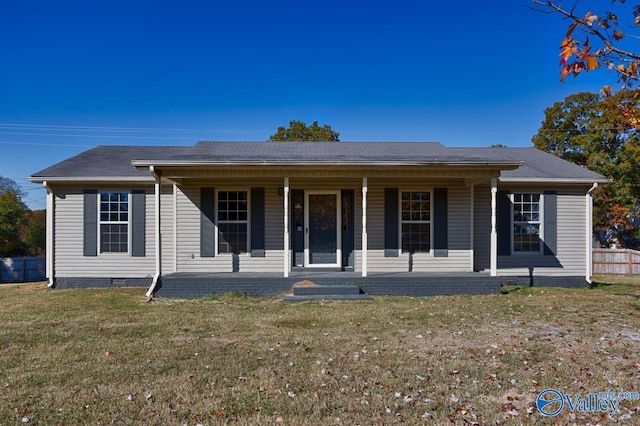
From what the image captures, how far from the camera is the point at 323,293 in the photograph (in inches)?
327

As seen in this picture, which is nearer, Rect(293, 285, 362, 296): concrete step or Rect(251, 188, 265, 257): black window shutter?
Rect(293, 285, 362, 296): concrete step

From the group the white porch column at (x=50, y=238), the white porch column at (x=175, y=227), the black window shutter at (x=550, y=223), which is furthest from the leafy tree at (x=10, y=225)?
the black window shutter at (x=550, y=223)

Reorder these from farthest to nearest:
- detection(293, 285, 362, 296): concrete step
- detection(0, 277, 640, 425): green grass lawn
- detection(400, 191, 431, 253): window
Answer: detection(400, 191, 431, 253): window, detection(293, 285, 362, 296): concrete step, detection(0, 277, 640, 425): green grass lawn

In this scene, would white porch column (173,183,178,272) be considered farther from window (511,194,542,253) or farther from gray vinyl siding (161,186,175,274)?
window (511,194,542,253)

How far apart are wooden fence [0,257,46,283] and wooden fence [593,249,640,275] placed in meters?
21.9

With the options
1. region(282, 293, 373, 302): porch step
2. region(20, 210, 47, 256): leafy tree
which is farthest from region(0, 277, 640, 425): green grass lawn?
region(20, 210, 47, 256): leafy tree

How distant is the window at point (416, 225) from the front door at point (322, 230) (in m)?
1.67

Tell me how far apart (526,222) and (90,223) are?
36.7 ft

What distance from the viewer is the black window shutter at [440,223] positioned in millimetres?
9828

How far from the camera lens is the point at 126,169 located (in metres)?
10.3

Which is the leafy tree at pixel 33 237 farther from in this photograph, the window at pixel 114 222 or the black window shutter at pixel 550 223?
the black window shutter at pixel 550 223

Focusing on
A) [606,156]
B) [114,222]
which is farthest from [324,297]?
[606,156]

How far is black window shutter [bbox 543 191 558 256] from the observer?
33.3ft

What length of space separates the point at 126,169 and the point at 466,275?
8.88 m
